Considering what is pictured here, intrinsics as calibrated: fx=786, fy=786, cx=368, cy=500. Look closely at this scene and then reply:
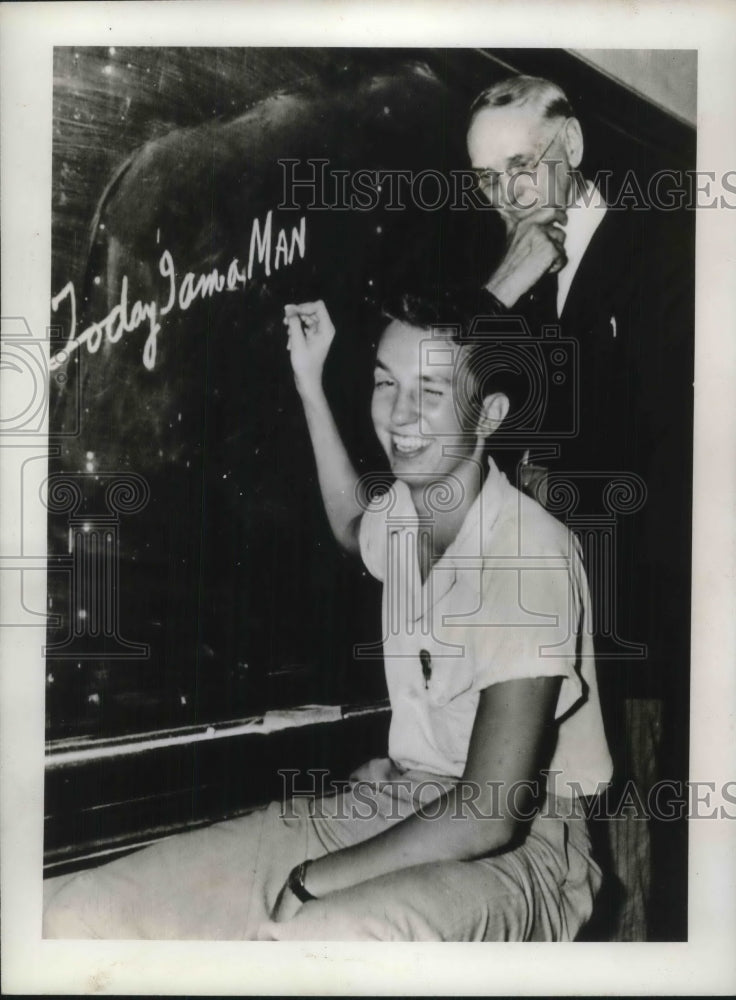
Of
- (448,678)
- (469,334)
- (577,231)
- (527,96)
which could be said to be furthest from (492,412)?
(527,96)

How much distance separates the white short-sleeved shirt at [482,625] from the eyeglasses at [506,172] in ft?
1.89

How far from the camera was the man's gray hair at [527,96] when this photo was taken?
1.61 meters

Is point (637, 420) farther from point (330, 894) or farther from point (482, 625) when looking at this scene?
point (330, 894)

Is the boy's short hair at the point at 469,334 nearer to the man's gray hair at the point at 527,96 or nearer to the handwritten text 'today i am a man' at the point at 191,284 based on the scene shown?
the handwritten text 'today i am a man' at the point at 191,284

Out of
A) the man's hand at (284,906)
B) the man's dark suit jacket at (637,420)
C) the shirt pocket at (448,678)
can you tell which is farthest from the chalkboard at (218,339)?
the man's hand at (284,906)

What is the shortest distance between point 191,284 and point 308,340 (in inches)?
10.4

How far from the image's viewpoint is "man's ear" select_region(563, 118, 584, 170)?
1.61m

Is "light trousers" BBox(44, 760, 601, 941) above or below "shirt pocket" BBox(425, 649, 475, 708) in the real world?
below

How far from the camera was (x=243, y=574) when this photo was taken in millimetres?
1588

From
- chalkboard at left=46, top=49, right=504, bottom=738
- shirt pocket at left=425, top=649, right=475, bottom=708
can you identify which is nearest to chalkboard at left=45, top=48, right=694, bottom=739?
chalkboard at left=46, top=49, right=504, bottom=738

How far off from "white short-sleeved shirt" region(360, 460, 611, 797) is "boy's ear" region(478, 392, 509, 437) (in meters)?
0.07

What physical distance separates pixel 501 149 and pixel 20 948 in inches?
75.0

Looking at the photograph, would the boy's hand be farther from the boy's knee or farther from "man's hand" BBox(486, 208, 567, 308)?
the boy's knee

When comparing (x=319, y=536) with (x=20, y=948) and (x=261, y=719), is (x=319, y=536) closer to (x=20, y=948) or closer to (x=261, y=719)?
(x=261, y=719)
